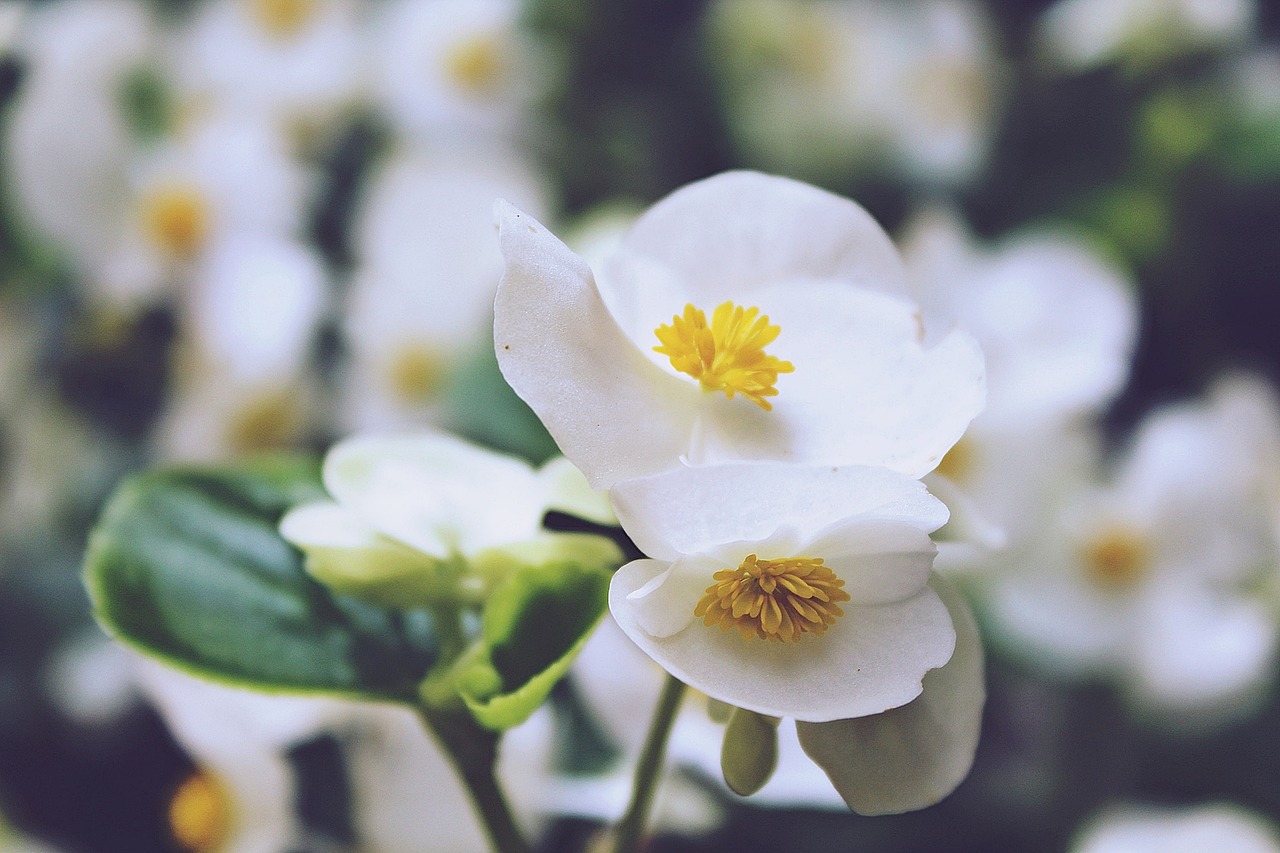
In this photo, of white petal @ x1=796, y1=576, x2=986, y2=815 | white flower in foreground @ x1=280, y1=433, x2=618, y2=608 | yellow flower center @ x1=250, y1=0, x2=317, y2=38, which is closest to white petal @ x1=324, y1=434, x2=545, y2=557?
white flower in foreground @ x1=280, y1=433, x2=618, y2=608

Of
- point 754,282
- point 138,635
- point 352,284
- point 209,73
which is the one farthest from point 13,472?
point 754,282

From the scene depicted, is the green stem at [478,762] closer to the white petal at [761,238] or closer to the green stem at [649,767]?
the green stem at [649,767]

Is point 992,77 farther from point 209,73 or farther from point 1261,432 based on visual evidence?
point 209,73

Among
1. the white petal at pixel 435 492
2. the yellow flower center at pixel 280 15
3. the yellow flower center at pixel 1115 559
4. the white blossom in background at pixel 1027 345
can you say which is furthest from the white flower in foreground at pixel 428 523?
the yellow flower center at pixel 280 15

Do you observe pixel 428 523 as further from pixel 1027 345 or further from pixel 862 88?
pixel 862 88

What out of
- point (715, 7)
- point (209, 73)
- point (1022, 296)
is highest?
point (715, 7)

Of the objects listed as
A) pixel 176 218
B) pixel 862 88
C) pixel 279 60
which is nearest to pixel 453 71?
pixel 279 60
